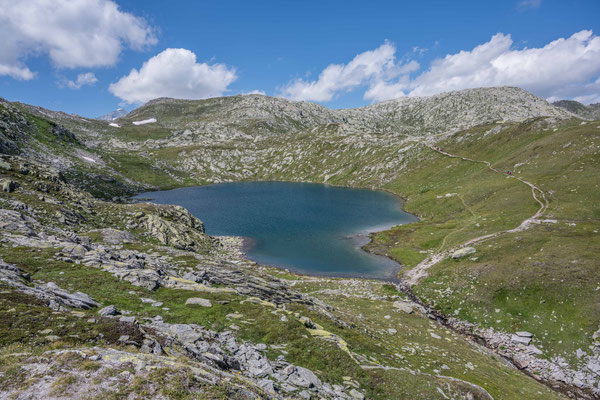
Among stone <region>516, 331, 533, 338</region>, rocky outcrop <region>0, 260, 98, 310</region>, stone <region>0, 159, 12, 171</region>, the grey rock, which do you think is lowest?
stone <region>516, 331, 533, 338</region>

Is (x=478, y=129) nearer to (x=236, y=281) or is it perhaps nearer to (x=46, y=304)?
(x=236, y=281)

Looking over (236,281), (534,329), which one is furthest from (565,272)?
(236,281)

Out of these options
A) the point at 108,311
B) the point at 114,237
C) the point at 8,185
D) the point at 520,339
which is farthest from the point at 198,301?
the point at 8,185

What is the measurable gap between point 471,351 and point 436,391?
19.2 meters

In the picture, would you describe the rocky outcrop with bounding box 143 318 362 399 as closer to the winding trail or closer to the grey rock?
the grey rock

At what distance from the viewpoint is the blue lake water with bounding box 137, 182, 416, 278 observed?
246 feet

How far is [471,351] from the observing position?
35.3 metres

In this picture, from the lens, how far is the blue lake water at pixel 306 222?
7502cm

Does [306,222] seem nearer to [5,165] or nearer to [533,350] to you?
[533,350]

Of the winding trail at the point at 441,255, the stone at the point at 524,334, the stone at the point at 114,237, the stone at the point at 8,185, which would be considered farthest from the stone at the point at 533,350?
the stone at the point at 8,185

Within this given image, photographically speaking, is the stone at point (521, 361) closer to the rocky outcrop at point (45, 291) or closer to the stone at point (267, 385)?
the stone at point (267, 385)

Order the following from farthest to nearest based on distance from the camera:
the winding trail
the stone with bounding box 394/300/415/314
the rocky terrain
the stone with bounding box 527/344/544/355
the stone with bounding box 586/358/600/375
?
the winding trail
the stone with bounding box 394/300/415/314
the stone with bounding box 527/344/544/355
the stone with bounding box 586/358/600/375
the rocky terrain

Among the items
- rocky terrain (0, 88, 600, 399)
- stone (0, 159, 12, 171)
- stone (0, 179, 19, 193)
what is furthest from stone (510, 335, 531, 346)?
Result: stone (0, 159, 12, 171)

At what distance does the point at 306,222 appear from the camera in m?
111
